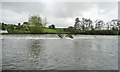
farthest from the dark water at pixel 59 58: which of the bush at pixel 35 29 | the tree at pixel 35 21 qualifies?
the tree at pixel 35 21

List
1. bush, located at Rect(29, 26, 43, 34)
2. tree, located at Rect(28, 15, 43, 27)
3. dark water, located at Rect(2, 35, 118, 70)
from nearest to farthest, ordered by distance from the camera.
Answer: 1. dark water, located at Rect(2, 35, 118, 70)
2. bush, located at Rect(29, 26, 43, 34)
3. tree, located at Rect(28, 15, 43, 27)

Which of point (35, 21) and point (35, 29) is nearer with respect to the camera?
point (35, 29)

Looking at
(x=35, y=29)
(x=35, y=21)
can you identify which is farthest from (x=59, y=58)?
(x=35, y=21)

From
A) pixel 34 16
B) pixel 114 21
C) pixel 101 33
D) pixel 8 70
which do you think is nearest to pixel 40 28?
pixel 34 16

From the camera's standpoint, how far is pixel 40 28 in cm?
9750

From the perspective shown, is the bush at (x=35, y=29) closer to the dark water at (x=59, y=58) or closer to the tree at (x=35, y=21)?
the tree at (x=35, y=21)

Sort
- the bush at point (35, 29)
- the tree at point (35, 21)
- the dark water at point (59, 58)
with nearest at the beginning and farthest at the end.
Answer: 1. the dark water at point (59, 58)
2. the bush at point (35, 29)
3. the tree at point (35, 21)

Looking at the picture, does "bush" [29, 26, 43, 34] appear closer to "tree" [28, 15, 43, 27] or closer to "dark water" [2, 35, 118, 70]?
"tree" [28, 15, 43, 27]

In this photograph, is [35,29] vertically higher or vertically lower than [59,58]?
higher

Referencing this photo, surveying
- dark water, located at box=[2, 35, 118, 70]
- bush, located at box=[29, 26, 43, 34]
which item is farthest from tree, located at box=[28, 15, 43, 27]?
dark water, located at box=[2, 35, 118, 70]

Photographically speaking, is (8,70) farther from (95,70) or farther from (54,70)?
(95,70)

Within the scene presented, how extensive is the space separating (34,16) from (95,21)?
51.0 metres

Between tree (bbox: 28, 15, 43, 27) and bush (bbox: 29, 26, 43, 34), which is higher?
tree (bbox: 28, 15, 43, 27)

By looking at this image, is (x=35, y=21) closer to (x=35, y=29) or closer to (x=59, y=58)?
(x=35, y=29)
